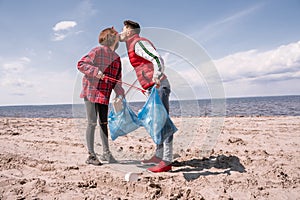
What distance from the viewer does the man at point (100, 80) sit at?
290cm

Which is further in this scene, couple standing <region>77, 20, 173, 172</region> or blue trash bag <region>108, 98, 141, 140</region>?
blue trash bag <region>108, 98, 141, 140</region>

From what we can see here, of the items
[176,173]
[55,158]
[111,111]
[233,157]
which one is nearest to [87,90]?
[111,111]

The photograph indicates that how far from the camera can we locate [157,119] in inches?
102

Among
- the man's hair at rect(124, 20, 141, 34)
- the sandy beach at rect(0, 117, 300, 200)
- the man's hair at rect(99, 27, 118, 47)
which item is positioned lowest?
the sandy beach at rect(0, 117, 300, 200)

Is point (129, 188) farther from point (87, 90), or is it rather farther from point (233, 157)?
point (233, 157)

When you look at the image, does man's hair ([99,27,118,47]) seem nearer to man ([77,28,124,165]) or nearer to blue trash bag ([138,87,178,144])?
man ([77,28,124,165])

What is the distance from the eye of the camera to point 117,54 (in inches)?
121

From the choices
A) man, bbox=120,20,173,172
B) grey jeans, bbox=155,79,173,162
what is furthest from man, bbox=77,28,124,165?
grey jeans, bbox=155,79,173,162

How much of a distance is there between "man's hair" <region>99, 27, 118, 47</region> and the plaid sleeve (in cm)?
16

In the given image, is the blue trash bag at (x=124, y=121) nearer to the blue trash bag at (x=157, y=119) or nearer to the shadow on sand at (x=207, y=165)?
the blue trash bag at (x=157, y=119)

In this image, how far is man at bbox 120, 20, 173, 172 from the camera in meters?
2.58

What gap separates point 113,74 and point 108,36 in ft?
1.67

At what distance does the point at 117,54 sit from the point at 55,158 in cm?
188

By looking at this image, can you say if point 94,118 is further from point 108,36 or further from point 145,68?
point 108,36
